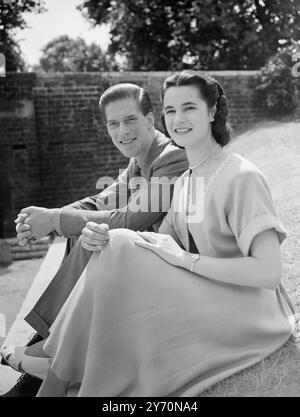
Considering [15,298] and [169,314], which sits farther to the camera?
[15,298]

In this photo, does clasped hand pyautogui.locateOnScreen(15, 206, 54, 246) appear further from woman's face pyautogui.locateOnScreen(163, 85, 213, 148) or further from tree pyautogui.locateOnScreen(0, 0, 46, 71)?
tree pyautogui.locateOnScreen(0, 0, 46, 71)

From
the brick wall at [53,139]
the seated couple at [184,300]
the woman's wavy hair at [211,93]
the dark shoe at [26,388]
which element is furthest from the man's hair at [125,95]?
the brick wall at [53,139]

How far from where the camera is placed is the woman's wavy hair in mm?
2256

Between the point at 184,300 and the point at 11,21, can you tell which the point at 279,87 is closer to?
the point at 11,21

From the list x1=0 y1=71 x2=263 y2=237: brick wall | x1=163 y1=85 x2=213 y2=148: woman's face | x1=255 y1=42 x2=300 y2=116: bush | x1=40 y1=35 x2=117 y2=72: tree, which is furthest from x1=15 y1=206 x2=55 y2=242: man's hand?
x1=40 y1=35 x2=117 y2=72: tree

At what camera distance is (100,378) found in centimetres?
199

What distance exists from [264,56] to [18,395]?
1382cm

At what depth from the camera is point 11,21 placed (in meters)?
12.5

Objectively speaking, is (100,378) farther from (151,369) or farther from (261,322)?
(261,322)

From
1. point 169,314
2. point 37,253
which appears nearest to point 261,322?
point 169,314

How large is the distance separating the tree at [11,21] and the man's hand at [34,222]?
9236 millimetres

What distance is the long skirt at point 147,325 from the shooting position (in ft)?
6.46

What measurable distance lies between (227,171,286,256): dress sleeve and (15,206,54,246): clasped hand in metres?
1.05

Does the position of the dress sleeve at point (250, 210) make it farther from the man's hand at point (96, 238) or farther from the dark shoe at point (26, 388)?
the dark shoe at point (26, 388)
